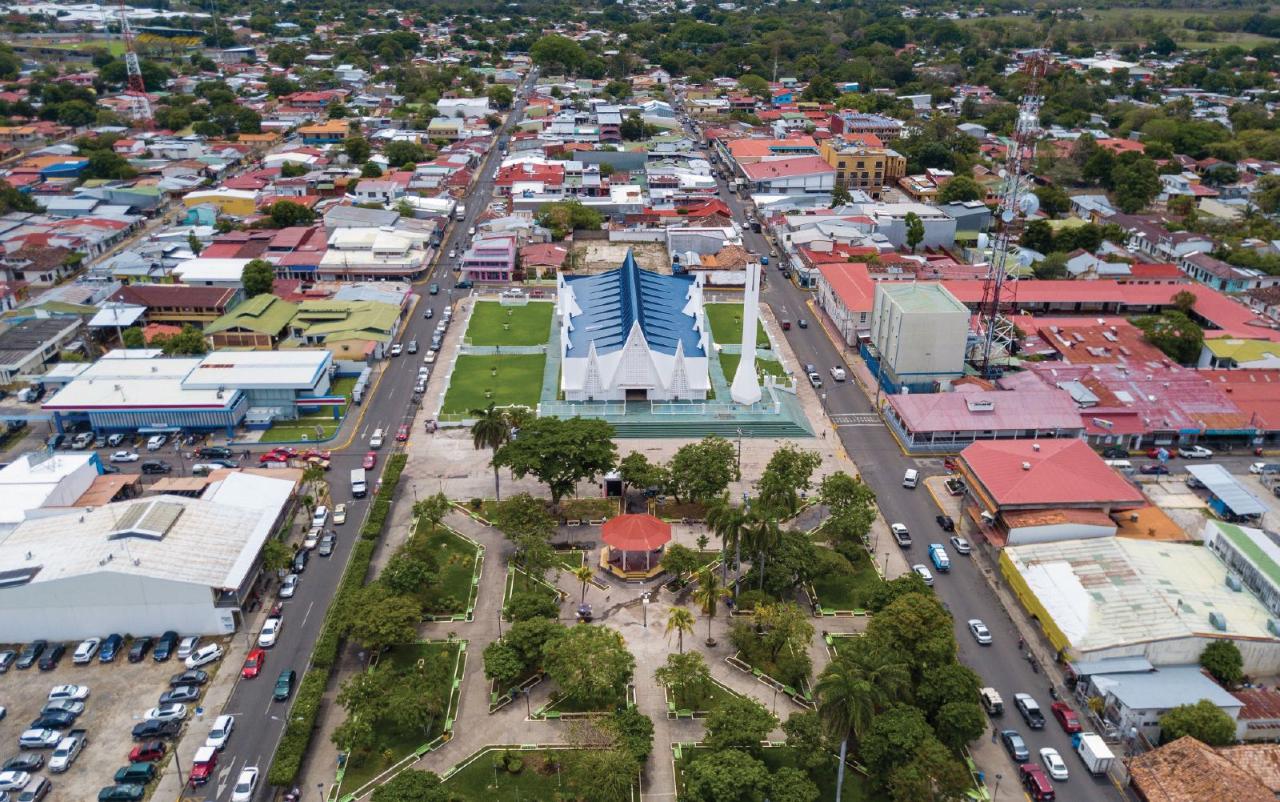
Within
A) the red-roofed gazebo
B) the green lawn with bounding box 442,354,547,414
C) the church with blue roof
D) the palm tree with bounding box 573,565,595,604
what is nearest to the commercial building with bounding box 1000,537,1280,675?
the red-roofed gazebo

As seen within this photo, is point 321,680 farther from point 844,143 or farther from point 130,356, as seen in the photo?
point 844,143

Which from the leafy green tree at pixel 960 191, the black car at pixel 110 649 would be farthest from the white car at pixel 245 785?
the leafy green tree at pixel 960 191

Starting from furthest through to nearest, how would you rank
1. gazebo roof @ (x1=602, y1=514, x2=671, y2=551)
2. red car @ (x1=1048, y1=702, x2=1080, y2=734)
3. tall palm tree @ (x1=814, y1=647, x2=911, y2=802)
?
gazebo roof @ (x1=602, y1=514, x2=671, y2=551) < red car @ (x1=1048, y1=702, x2=1080, y2=734) < tall palm tree @ (x1=814, y1=647, x2=911, y2=802)

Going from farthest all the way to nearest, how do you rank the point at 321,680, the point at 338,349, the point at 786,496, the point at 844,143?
the point at 844,143 → the point at 338,349 → the point at 786,496 → the point at 321,680

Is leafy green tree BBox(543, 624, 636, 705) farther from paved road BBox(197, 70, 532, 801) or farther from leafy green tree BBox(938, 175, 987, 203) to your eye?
leafy green tree BBox(938, 175, 987, 203)

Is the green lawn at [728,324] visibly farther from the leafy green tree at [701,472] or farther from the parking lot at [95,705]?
the parking lot at [95,705]

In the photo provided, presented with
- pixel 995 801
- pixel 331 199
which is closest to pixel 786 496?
pixel 995 801

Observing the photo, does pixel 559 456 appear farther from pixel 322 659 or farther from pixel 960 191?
pixel 960 191
